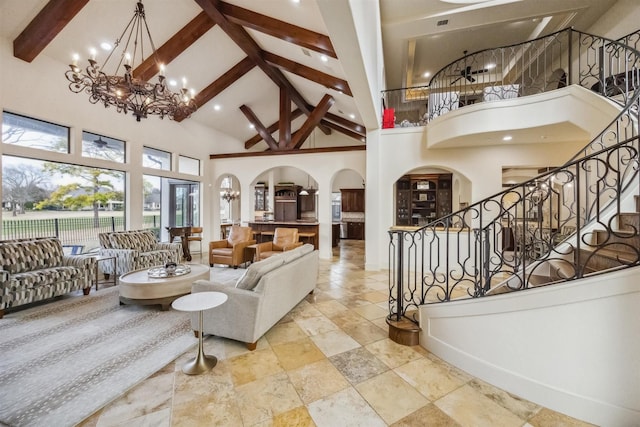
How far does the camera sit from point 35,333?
9.20 feet

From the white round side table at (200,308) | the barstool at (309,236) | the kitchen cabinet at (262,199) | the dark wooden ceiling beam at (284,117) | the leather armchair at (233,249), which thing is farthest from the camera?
the kitchen cabinet at (262,199)

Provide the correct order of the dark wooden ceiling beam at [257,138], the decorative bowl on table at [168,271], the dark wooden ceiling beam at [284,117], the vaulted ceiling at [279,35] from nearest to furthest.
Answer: the decorative bowl on table at [168,271] → the vaulted ceiling at [279,35] → the dark wooden ceiling beam at [284,117] → the dark wooden ceiling beam at [257,138]

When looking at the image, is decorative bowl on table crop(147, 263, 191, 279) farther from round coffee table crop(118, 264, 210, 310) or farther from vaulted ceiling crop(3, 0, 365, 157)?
vaulted ceiling crop(3, 0, 365, 157)

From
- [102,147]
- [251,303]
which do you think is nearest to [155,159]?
[102,147]

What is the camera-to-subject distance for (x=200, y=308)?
6.85 feet

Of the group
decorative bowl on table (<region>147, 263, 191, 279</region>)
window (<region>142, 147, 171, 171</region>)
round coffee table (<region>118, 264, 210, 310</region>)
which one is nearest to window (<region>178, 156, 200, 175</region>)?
window (<region>142, 147, 171, 171</region>)

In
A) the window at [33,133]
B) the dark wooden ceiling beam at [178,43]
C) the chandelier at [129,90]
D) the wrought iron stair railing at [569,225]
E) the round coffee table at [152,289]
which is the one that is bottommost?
the round coffee table at [152,289]

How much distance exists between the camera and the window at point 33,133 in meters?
4.14

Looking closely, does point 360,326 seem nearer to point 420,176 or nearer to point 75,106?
point 75,106

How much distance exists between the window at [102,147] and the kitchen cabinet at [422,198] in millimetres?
8330

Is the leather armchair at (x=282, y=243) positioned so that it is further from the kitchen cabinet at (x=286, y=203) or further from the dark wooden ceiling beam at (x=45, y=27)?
the kitchen cabinet at (x=286, y=203)

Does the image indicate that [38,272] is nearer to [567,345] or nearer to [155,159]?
[155,159]

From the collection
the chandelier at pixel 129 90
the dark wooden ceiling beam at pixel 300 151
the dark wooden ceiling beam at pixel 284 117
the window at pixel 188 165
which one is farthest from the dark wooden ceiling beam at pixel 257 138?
the chandelier at pixel 129 90

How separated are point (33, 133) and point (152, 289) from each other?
12.3ft
